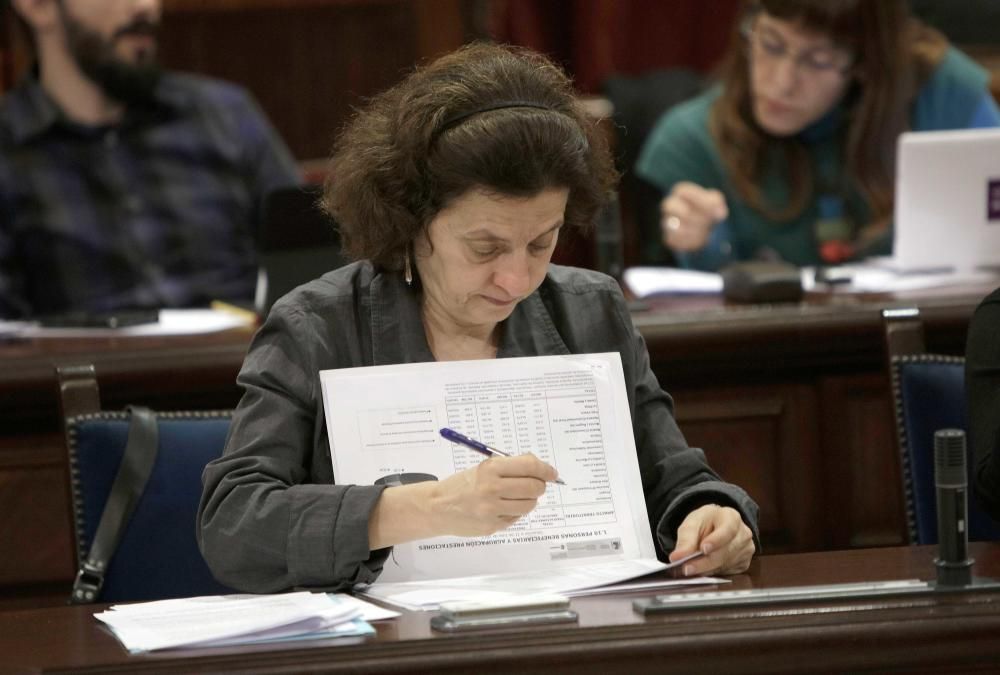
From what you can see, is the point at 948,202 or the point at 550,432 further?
the point at 948,202

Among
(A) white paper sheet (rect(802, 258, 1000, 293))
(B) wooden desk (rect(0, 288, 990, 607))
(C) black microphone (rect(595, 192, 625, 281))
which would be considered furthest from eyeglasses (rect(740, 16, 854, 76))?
(B) wooden desk (rect(0, 288, 990, 607))

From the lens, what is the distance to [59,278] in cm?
379

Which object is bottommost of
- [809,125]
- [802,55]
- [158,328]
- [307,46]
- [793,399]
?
[793,399]

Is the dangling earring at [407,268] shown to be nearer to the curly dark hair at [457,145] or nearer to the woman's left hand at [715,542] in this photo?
the curly dark hair at [457,145]

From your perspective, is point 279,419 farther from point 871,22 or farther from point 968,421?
point 871,22

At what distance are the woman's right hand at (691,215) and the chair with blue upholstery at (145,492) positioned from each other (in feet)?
5.21

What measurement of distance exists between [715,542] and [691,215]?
1738 millimetres

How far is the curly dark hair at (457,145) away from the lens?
1889 millimetres

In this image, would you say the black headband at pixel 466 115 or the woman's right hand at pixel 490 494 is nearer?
the woman's right hand at pixel 490 494

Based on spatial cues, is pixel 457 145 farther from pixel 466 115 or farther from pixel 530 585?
pixel 530 585

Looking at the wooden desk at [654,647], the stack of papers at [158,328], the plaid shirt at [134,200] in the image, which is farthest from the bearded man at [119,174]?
the wooden desk at [654,647]

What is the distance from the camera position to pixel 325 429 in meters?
1.89

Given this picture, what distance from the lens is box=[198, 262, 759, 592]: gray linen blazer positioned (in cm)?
176

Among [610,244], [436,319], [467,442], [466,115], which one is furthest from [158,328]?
[467,442]
